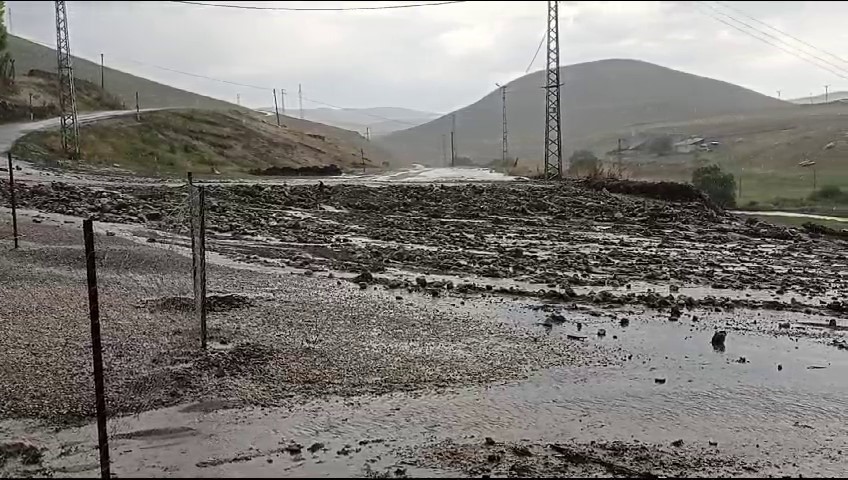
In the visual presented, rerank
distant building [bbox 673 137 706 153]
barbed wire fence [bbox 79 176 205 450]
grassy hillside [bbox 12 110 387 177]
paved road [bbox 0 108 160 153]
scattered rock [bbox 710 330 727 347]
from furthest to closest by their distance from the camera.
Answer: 1. distant building [bbox 673 137 706 153]
2. grassy hillside [bbox 12 110 387 177]
3. paved road [bbox 0 108 160 153]
4. scattered rock [bbox 710 330 727 347]
5. barbed wire fence [bbox 79 176 205 450]

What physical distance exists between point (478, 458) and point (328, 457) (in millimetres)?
1306

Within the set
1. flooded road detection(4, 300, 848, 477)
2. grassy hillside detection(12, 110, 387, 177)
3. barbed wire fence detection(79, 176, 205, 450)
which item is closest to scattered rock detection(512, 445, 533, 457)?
flooded road detection(4, 300, 848, 477)

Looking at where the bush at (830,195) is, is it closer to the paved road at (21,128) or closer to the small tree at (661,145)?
the small tree at (661,145)

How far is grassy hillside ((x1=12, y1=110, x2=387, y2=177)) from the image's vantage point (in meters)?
39.1

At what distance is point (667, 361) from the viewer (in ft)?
33.3

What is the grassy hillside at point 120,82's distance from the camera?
83.2 metres

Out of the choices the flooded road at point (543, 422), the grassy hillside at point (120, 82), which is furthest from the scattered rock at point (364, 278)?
the grassy hillside at point (120, 82)

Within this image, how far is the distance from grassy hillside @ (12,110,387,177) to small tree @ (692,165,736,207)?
73.9 feet

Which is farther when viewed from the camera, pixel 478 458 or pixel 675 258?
pixel 675 258

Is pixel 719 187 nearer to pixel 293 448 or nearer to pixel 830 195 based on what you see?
pixel 830 195

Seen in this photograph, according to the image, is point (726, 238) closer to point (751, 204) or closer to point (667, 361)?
point (751, 204)

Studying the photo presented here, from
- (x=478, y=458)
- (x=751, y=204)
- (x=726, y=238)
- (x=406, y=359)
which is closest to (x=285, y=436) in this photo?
(x=478, y=458)

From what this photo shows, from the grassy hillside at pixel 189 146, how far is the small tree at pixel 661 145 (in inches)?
1007

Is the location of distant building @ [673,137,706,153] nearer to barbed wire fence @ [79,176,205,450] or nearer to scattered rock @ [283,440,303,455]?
barbed wire fence @ [79,176,205,450]
